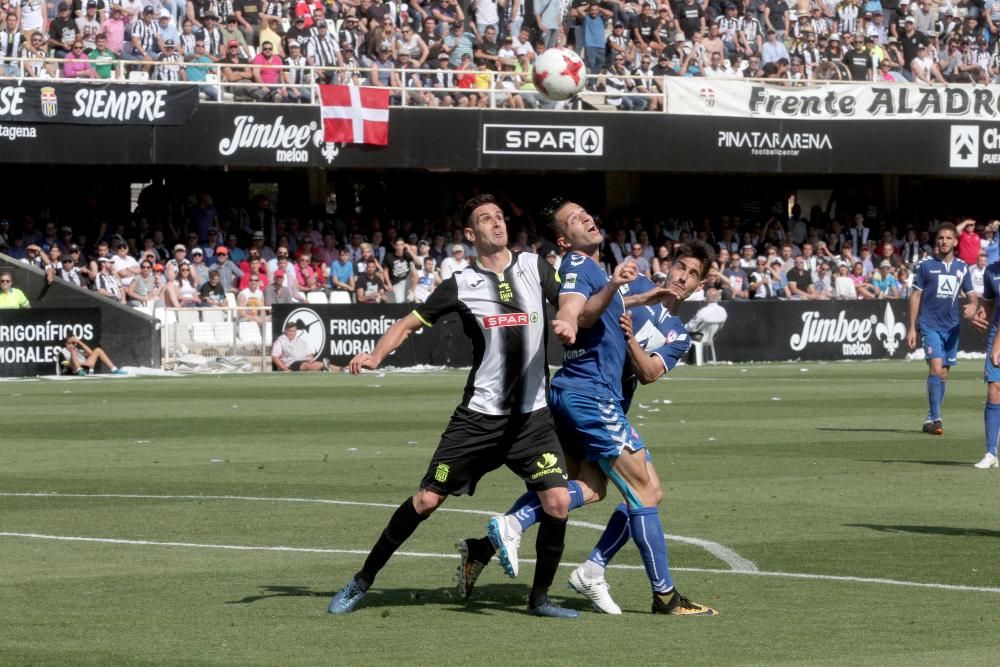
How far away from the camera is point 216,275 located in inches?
1296

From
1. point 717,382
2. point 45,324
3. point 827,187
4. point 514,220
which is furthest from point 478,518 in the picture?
point 827,187

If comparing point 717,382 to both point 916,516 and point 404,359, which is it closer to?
point 404,359

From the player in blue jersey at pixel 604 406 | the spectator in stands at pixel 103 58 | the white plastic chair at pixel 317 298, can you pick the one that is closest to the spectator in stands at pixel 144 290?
the white plastic chair at pixel 317 298

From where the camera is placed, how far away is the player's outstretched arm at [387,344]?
7859 mm

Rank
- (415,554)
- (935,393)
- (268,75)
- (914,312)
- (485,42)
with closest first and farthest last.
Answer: (415,554) → (935,393) → (914,312) → (268,75) → (485,42)

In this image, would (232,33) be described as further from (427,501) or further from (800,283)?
(427,501)

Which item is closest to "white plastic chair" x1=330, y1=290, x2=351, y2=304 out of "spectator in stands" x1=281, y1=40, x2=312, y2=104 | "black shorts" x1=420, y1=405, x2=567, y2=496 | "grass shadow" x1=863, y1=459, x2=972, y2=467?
"spectator in stands" x1=281, y1=40, x2=312, y2=104

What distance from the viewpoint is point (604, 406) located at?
8203mm

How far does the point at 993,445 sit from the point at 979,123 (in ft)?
86.4

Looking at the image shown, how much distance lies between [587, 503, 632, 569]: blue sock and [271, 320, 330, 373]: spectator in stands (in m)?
23.3

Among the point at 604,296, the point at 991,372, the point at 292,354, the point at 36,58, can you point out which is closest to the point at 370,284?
the point at 292,354

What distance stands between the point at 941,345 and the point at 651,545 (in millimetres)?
11820

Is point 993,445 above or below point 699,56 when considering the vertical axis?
below

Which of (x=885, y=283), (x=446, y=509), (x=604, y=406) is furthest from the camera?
(x=885, y=283)
